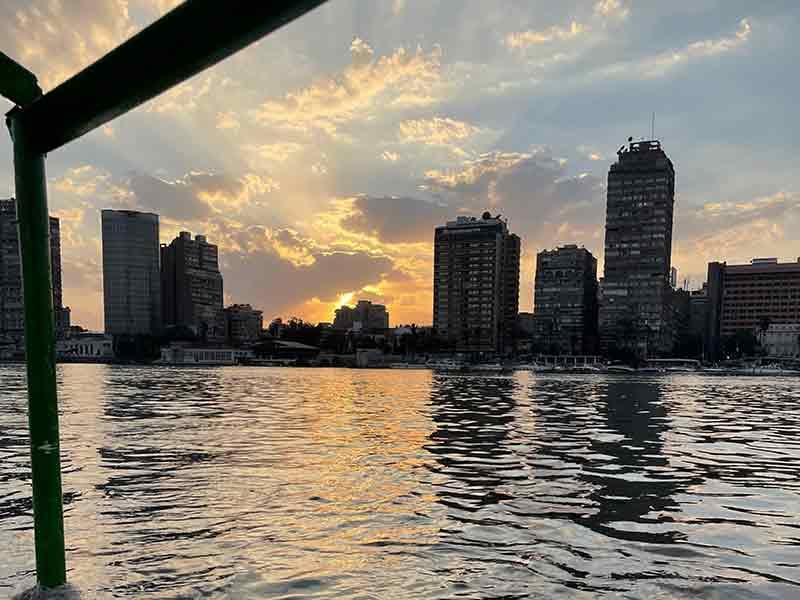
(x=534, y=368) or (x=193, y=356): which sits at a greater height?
(x=193, y=356)

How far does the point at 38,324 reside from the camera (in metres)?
3.96

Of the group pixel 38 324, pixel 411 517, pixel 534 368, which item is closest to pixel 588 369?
pixel 534 368

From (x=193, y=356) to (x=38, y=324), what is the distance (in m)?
203

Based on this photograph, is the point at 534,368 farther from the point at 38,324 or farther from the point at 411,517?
the point at 38,324

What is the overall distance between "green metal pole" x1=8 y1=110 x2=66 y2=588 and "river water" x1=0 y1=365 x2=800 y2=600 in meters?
2.20

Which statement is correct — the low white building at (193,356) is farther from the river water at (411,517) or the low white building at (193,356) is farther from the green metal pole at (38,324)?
the green metal pole at (38,324)

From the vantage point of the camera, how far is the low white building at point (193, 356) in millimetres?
190000

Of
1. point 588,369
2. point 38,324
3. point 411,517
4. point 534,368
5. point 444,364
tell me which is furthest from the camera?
point 444,364

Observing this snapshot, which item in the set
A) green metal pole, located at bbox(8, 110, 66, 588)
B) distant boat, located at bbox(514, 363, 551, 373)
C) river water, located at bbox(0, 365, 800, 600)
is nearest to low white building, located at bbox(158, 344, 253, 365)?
distant boat, located at bbox(514, 363, 551, 373)

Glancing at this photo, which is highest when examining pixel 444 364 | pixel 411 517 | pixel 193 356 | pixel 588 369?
pixel 411 517

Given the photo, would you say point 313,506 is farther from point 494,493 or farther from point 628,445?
point 628,445

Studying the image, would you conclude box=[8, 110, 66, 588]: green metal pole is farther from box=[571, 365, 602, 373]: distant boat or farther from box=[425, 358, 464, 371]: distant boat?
box=[571, 365, 602, 373]: distant boat

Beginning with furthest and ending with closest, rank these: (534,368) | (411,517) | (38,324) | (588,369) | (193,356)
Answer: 1. (193,356)
2. (534,368)
3. (588,369)
4. (411,517)
5. (38,324)

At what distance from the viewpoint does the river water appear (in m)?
6.19
